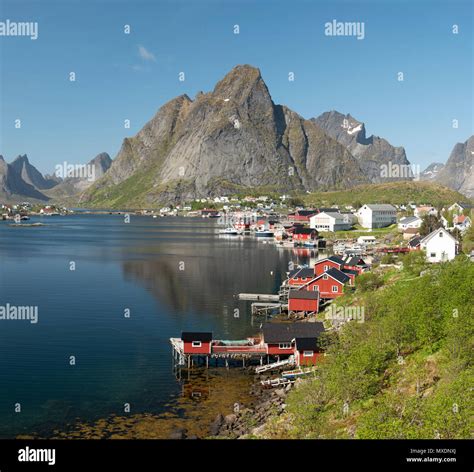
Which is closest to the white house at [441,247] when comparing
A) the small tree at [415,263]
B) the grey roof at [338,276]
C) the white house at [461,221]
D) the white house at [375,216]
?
the small tree at [415,263]

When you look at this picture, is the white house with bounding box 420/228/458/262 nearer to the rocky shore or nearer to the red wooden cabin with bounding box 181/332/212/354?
the red wooden cabin with bounding box 181/332/212/354

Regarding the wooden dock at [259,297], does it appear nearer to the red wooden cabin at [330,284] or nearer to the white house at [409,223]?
the red wooden cabin at [330,284]

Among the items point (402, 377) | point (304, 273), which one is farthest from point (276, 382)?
point (304, 273)

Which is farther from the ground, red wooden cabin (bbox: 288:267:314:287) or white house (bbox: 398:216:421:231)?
white house (bbox: 398:216:421:231)

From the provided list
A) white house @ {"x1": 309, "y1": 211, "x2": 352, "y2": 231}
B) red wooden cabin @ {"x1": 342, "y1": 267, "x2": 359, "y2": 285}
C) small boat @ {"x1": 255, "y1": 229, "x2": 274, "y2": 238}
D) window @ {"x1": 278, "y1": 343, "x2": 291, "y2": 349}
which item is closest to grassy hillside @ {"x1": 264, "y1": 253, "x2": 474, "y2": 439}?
window @ {"x1": 278, "y1": 343, "x2": 291, "y2": 349}
